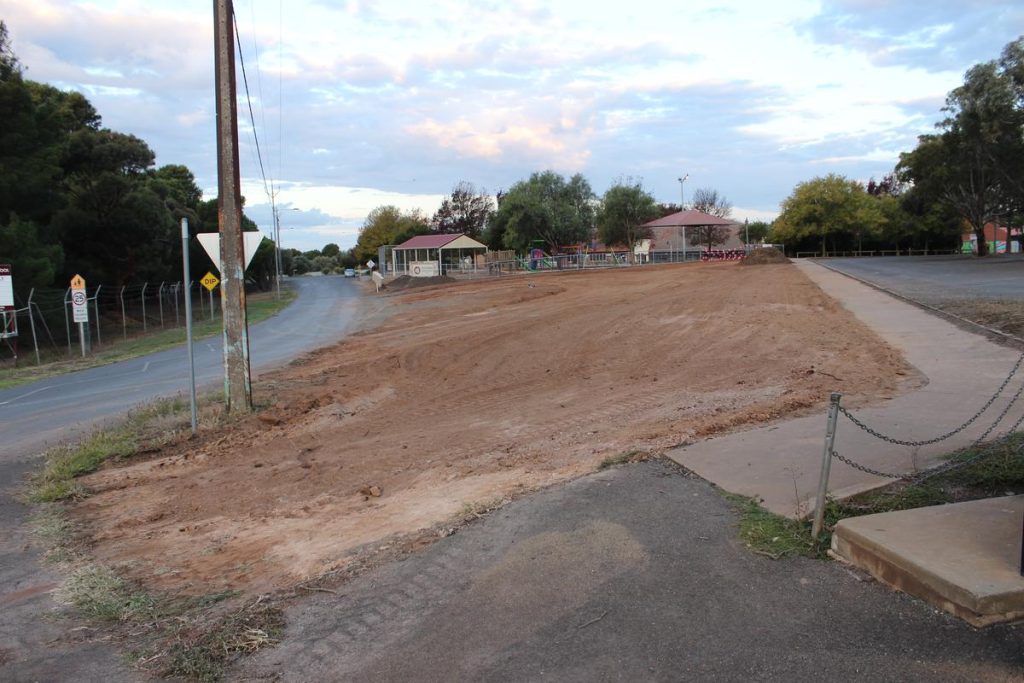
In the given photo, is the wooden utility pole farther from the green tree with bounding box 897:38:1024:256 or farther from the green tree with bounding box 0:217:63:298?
the green tree with bounding box 897:38:1024:256

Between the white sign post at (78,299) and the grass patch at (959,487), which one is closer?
the grass patch at (959,487)

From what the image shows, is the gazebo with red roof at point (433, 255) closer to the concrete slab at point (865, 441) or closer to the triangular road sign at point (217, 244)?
the triangular road sign at point (217, 244)

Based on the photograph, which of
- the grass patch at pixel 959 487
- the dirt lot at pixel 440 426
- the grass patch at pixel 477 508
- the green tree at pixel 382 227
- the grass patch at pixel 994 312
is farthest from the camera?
the green tree at pixel 382 227

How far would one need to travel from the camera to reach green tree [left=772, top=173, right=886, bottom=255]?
77312 millimetres

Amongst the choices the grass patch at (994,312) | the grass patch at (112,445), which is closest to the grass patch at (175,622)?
the grass patch at (112,445)

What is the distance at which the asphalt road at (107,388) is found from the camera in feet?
40.7

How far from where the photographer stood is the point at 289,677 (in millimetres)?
4004

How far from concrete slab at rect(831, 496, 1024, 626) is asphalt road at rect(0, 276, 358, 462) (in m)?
10.9

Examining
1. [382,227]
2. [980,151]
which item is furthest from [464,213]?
[980,151]

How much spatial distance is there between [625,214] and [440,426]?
215ft

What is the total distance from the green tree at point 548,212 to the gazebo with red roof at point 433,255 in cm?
416

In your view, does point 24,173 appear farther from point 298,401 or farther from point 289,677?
point 289,677

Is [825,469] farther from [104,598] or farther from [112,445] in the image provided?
[112,445]

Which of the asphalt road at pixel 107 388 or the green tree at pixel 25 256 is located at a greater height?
the green tree at pixel 25 256
